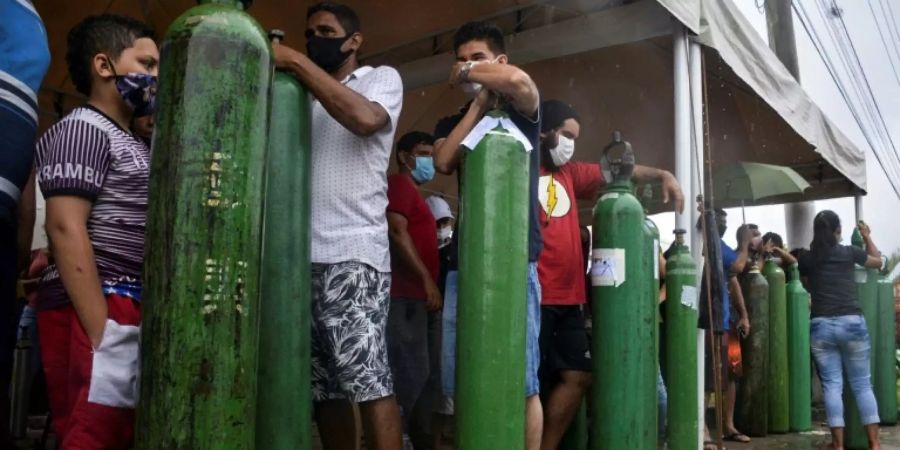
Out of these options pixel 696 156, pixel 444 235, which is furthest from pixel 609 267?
pixel 444 235

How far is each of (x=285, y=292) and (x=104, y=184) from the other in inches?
20.9

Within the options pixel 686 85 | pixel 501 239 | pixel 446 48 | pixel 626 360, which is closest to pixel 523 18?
pixel 446 48

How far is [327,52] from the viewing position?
2742 millimetres

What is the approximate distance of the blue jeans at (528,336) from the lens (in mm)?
2732

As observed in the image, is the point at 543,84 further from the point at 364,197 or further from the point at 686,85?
the point at 364,197

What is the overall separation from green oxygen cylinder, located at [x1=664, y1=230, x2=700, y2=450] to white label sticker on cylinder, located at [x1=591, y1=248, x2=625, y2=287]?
87 cm

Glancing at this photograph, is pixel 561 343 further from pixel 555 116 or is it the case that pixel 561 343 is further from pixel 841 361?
pixel 841 361

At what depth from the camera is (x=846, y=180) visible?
8.25 metres

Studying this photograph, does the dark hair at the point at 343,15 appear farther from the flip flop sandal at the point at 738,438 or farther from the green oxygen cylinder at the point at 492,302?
the flip flop sandal at the point at 738,438

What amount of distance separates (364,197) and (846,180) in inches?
284

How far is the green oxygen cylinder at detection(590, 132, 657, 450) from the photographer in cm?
Answer: 303

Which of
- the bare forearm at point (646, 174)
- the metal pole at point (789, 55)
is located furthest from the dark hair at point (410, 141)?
the metal pole at point (789, 55)

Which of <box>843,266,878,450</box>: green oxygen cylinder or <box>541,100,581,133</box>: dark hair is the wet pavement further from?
<box>541,100,581,133</box>: dark hair

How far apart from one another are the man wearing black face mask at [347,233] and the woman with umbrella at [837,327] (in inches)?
185
